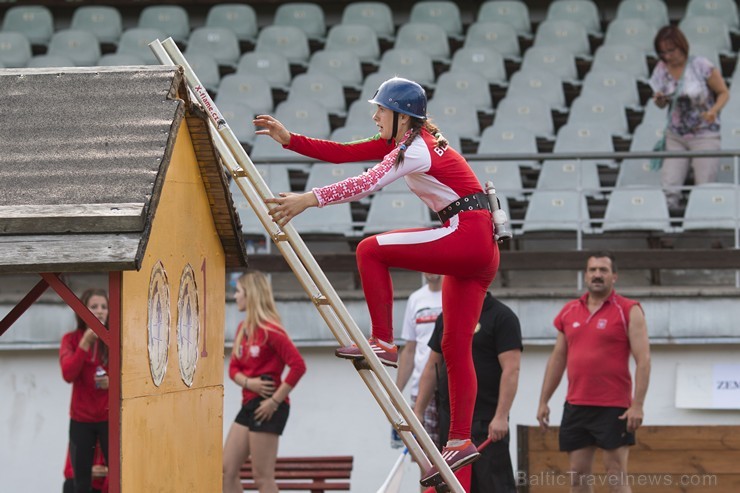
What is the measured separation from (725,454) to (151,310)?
15.9ft

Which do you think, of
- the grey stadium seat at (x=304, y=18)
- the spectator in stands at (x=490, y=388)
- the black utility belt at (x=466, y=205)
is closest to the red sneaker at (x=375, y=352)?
the black utility belt at (x=466, y=205)

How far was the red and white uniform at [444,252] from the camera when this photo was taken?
567 centimetres

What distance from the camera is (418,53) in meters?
14.8

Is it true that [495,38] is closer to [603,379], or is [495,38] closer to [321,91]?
[321,91]

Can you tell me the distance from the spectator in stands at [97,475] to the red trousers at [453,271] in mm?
3578

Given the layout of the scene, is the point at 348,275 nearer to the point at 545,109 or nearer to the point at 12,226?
the point at 545,109

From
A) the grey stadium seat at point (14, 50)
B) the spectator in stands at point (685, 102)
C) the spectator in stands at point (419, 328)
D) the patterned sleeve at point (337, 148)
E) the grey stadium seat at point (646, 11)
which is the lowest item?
the spectator in stands at point (419, 328)

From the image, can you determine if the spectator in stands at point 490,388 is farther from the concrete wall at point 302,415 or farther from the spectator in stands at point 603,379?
the concrete wall at point 302,415

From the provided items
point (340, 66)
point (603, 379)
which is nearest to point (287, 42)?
point (340, 66)

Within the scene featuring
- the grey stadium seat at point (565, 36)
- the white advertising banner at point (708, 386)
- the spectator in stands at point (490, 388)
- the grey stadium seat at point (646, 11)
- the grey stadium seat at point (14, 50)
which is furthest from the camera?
the grey stadium seat at point (646, 11)

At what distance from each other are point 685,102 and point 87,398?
228 inches

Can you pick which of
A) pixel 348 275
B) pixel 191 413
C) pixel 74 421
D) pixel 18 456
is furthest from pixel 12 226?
pixel 348 275

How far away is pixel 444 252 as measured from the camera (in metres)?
5.77

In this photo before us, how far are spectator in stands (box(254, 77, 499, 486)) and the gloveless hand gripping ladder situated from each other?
0.08m
